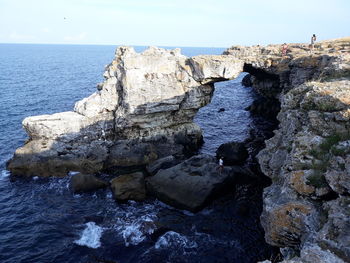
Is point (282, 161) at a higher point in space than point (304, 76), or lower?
lower

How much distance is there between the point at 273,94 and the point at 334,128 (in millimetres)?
41862

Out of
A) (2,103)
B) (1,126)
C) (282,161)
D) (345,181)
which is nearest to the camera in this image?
(345,181)

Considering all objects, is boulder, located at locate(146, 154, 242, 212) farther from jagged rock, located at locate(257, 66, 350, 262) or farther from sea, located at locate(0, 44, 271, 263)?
jagged rock, located at locate(257, 66, 350, 262)

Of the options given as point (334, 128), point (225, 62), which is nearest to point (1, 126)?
point (225, 62)

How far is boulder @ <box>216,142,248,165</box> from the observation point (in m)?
40.1

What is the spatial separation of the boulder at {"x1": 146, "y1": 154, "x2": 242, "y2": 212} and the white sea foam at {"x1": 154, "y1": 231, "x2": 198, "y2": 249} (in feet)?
13.8

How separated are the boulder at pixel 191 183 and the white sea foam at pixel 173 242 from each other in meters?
4.21

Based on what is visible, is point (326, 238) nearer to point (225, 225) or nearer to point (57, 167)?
point (225, 225)

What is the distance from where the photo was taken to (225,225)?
27.8 m

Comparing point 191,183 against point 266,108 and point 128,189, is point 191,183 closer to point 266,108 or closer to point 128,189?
point 128,189

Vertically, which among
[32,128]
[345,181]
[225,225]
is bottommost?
[225,225]

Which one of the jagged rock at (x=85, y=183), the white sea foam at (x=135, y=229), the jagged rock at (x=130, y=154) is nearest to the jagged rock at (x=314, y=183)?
the white sea foam at (x=135, y=229)

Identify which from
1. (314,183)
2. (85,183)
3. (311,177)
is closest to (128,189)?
(85,183)

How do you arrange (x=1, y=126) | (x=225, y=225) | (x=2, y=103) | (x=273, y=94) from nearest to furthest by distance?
1. (x=225, y=225)
2. (x=1, y=126)
3. (x=273, y=94)
4. (x=2, y=103)
